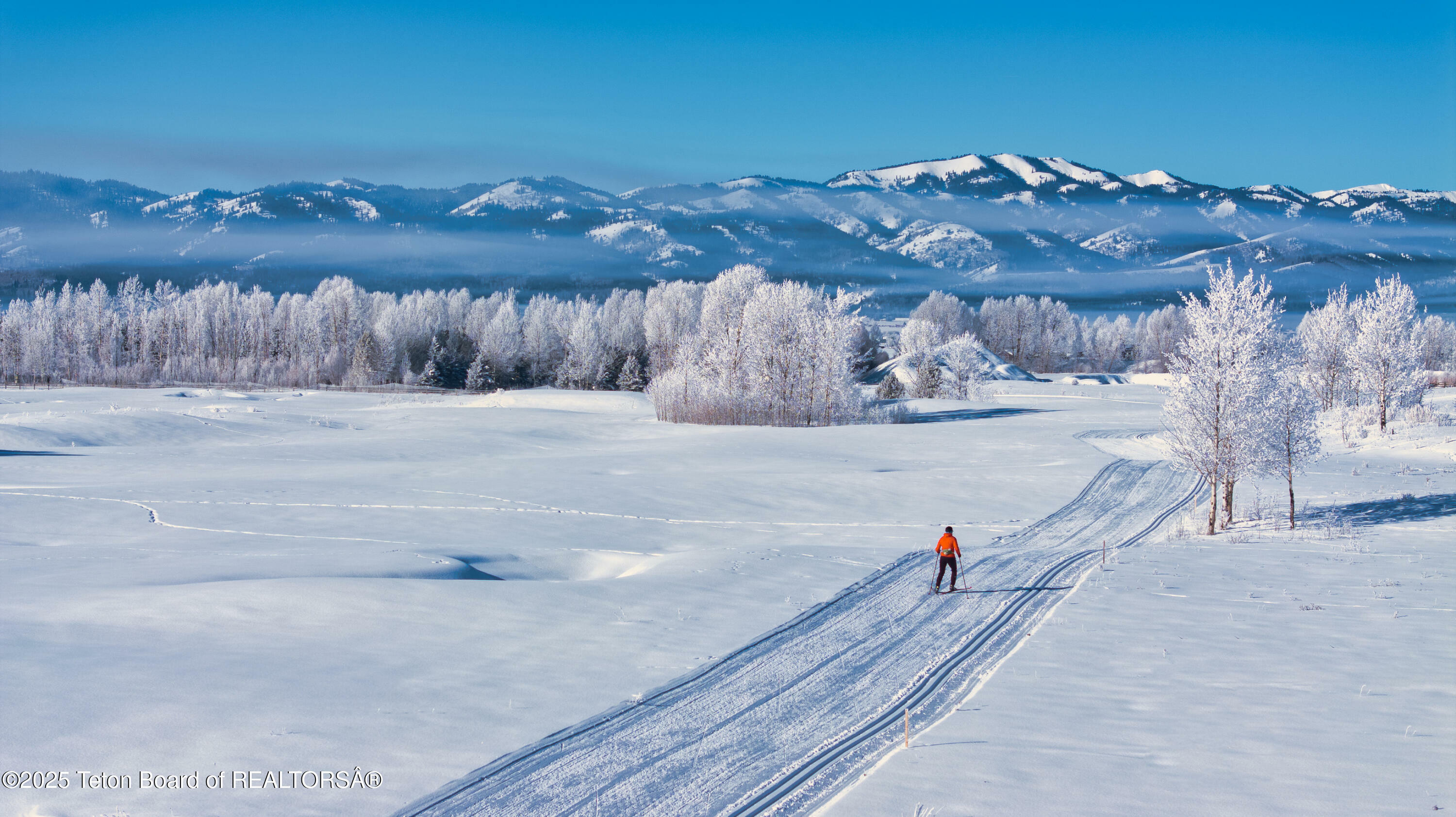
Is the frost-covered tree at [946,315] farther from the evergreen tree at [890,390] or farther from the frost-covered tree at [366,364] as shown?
the frost-covered tree at [366,364]

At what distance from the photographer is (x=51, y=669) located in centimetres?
1183

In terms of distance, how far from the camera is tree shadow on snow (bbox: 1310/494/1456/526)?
30188mm

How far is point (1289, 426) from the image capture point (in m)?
29.5

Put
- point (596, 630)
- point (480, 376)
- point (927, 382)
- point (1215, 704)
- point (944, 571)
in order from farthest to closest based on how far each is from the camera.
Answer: point (480, 376) → point (927, 382) → point (944, 571) → point (596, 630) → point (1215, 704)

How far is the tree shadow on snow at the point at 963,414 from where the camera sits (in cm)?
6812

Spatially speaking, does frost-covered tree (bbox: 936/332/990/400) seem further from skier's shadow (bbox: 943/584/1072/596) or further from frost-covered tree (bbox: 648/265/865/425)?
skier's shadow (bbox: 943/584/1072/596)

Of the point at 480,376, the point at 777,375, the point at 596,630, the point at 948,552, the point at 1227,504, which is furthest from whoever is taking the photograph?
the point at 480,376

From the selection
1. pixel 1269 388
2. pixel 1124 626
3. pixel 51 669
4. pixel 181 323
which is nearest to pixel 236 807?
pixel 51 669

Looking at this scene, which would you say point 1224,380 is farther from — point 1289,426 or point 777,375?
point 777,375

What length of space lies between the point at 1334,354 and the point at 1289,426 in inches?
1624

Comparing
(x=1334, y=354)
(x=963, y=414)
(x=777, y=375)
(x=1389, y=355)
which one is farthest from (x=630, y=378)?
(x=1389, y=355)

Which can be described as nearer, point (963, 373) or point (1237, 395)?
point (1237, 395)

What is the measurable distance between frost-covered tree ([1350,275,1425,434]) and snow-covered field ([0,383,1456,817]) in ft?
54.2

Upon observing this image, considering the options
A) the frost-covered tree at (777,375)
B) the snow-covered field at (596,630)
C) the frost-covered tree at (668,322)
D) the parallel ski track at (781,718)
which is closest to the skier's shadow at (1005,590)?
the parallel ski track at (781,718)
